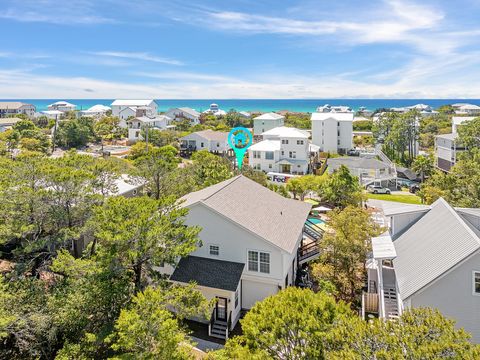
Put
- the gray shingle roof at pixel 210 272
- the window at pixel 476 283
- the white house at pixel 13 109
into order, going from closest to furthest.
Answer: the window at pixel 476 283
the gray shingle roof at pixel 210 272
the white house at pixel 13 109

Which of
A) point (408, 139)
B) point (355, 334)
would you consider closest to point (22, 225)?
point (355, 334)

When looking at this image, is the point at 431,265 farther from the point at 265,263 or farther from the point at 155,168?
the point at 155,168

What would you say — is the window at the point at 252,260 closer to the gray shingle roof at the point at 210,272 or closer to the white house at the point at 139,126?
the gray shingle roof at the point at 210,272

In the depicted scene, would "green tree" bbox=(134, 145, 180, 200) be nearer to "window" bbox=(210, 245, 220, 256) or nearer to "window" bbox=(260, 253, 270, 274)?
"window" bbox=(210, 245, 220, 256)

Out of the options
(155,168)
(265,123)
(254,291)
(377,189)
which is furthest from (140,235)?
(265,123)

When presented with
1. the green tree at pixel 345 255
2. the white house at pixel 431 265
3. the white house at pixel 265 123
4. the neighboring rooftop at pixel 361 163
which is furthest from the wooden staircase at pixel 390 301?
the white house at pixel 265 123

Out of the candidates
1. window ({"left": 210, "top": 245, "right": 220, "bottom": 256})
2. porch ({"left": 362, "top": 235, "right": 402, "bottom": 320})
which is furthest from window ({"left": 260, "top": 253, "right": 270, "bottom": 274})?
porch ({"left": 362, "top": 235, "right": 402, "bottom": 320})
